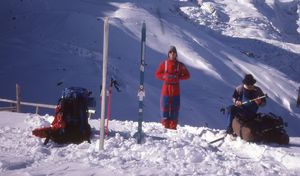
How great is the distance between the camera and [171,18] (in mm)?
57156

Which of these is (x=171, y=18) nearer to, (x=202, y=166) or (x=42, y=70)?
(x=42, y=70)

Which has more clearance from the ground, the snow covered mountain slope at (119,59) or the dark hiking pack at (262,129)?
the snow covered mountain slope at (119,59)

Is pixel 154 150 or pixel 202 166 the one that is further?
pixel 154 150

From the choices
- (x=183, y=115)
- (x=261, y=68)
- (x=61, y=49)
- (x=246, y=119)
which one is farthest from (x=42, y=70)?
(x=261, y=68)

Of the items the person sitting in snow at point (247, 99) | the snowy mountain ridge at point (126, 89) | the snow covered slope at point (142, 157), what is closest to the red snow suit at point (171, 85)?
the snowy mountain ridge at point (126, 89)

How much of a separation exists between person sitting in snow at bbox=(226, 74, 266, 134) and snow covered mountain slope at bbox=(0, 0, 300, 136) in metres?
13.7

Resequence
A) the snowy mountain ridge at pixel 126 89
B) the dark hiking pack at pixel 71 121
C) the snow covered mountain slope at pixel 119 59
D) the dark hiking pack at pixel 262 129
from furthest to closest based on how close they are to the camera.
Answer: the snow covered mountain slope at pixel 119 59, the dark hiking pack at pixel 262 129, the dark hiking pack at pixel 71 121, the snowy mountain ridge at pixel 126 89

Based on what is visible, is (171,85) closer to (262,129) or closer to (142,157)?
(262,129)

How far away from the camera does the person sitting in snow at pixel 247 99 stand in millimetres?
9062

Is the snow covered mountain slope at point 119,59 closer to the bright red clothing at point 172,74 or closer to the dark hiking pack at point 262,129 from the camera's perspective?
the bright red clothing at point 172,74

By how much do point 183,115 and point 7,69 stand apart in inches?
444

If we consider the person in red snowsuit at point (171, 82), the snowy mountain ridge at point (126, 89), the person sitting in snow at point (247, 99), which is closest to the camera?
the snowy mountain ridge at point (126, 89)

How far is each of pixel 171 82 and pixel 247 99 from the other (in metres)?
1.80

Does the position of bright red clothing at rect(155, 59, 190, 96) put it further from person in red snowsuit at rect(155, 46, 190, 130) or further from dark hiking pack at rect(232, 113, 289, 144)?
dark hiking pack at rect(232, 113, 289, 144)
